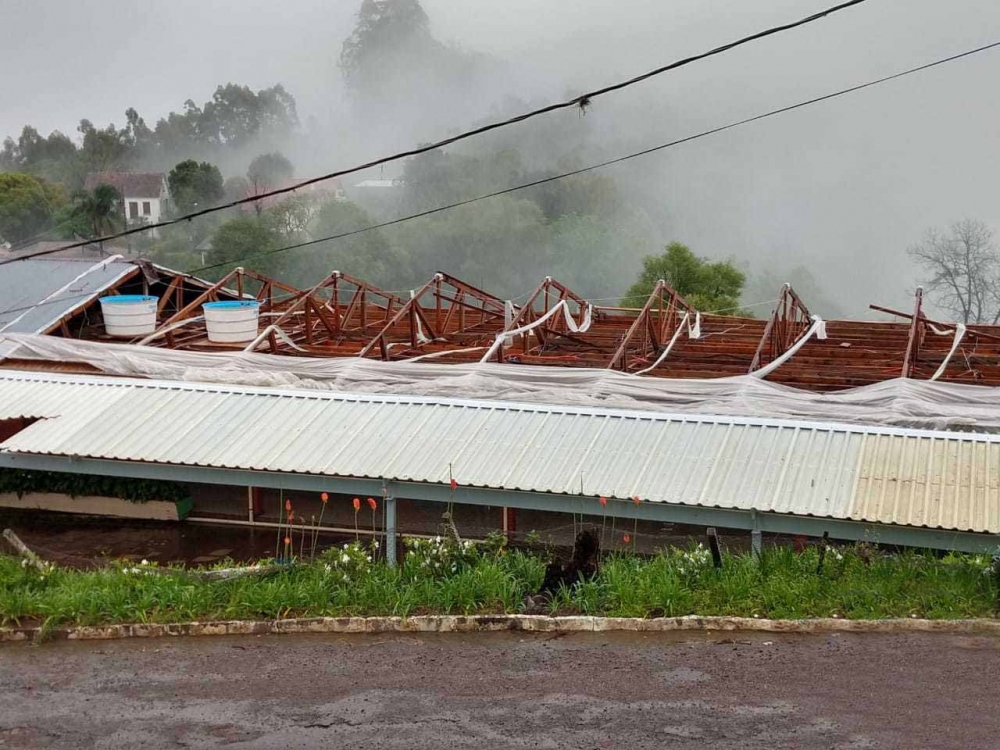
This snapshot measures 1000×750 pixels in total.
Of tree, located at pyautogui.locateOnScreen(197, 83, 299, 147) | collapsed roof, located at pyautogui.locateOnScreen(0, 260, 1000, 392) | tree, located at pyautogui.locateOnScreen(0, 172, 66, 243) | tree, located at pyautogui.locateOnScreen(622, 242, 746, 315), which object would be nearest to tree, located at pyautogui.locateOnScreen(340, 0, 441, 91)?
tree, located at pyautogui.locateOnScreen(197, 83, 299, 147)

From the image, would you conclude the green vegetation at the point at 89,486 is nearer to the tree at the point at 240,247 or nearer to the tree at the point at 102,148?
the tree at the point at 240,247

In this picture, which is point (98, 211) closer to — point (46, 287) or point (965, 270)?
point (46, 287)

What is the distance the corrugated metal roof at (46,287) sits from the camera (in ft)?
71.7

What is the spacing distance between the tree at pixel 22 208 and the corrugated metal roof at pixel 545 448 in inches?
3159

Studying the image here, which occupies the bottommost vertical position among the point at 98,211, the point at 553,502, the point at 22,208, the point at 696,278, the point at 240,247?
the point at 553,502

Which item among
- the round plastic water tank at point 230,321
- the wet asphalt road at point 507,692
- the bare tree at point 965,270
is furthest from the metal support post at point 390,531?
the bare tree at point 965,270

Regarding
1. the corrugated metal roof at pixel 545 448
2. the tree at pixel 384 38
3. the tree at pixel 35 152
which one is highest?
the tree at pixel 384 38

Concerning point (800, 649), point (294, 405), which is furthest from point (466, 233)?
point (800, 649)

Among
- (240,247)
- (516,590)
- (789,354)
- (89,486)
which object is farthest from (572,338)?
(240,247)

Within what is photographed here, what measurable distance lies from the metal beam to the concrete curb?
2.51 metres

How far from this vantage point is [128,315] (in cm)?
2197

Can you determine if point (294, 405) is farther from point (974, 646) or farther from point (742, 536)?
point (974, 646)

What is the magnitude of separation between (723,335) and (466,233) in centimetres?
8022

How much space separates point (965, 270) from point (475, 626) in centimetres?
9981
